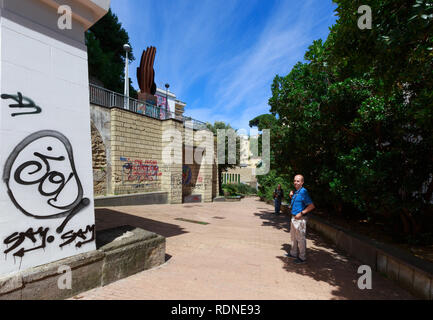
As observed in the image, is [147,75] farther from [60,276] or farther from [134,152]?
[60,276]

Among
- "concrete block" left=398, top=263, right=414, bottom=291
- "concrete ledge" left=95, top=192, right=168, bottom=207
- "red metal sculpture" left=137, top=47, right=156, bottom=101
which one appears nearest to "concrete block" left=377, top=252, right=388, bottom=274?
"concrete block" left=398, top=263, right=414, bottom=291

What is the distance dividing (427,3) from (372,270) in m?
4.55

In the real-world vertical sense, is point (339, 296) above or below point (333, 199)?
below

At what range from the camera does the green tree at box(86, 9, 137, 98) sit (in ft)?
66.5

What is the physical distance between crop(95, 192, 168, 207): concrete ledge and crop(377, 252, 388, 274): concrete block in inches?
407

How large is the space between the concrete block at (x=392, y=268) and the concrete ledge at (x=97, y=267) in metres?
4.16

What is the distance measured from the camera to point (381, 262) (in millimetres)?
4113

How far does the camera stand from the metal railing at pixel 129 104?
1075cm

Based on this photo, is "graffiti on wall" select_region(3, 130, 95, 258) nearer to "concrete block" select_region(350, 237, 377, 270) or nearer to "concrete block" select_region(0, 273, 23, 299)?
"concrete block" select_region(0, 273, 23, 299)

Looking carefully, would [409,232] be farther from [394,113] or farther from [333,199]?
[394,113]

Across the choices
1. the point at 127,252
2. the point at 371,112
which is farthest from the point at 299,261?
→ the point at 371,112

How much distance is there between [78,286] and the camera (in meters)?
2.67

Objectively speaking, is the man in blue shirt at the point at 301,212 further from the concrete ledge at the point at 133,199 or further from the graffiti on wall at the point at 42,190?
the concrete ledge at the point at 133,199

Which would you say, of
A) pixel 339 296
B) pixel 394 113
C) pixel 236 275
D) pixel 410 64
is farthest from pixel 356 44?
pixel 236 275
